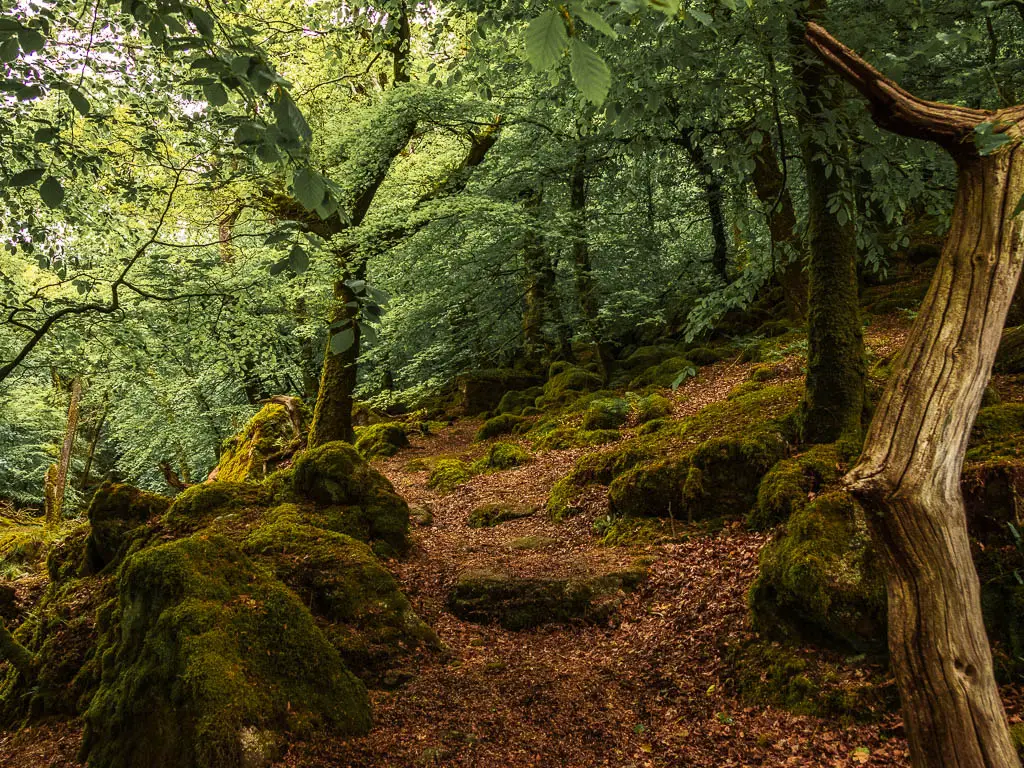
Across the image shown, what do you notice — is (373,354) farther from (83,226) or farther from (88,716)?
(88,716)

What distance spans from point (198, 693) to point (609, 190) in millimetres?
10916

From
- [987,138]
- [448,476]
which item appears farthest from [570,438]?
[987,138]

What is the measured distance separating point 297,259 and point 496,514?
6967mm

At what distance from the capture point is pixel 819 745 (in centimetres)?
335

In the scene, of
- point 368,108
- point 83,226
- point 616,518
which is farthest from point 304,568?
point 368,108

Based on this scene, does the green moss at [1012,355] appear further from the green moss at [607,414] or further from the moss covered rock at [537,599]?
the green moss at [607,414]

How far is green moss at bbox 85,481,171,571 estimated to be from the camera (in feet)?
19.7

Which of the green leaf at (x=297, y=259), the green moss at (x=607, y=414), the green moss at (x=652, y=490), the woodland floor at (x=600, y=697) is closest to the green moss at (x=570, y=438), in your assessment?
the green moss at (x=607, y=414)

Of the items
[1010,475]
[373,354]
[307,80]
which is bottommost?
[1010,475]

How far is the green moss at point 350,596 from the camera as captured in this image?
4594mm

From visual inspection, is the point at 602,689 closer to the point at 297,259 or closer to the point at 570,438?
the point at 297,259

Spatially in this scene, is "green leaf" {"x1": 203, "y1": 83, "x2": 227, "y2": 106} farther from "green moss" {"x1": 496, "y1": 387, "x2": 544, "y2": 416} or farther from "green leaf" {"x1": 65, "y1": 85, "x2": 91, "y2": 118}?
"green moss" {"x1": 496, "y1": 387, "x2": 544, "y2": 416}

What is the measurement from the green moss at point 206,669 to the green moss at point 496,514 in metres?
4.18

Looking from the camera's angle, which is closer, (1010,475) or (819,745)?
(819,745)
